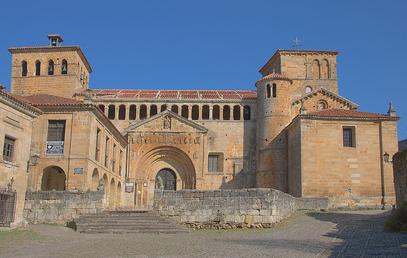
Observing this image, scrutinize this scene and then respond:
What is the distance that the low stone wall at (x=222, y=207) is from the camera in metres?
19.6

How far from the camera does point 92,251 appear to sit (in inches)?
522

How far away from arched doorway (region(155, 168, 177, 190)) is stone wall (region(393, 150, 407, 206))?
21512mm

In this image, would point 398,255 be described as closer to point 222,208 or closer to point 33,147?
point 222,208

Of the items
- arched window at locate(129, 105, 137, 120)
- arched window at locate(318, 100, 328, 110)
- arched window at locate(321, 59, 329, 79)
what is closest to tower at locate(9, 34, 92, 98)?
arched window at locate(129, 105, 137, 120)

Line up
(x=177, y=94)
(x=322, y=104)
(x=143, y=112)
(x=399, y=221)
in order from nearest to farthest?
(x=399, y=221) < (x=322, y=104) < (x=143, y=112) < (x=177, y=94)

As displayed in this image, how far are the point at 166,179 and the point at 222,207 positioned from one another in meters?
19.7

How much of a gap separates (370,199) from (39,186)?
1983 centimetres

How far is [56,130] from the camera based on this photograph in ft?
90.3

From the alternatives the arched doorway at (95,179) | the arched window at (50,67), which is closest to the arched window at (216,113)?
the arched doorway at (95,179)

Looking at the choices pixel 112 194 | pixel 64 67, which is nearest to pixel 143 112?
pixel 64 67

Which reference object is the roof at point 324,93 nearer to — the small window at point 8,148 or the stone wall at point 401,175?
the stone wall at point 401,175

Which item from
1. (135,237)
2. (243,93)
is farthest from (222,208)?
(243,93)

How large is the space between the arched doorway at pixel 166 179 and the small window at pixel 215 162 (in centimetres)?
289

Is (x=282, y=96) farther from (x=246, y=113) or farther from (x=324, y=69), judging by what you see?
(x=324, y=69)
